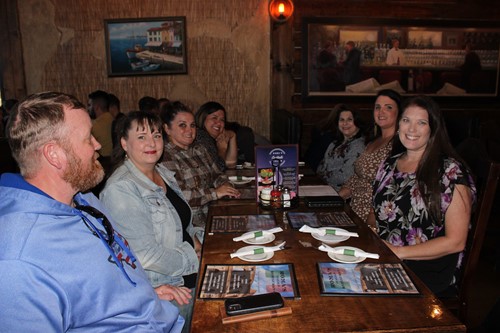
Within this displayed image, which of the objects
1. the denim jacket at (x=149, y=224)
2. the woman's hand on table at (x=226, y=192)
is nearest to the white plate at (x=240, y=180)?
the woman's hand on table at (x=226, y=192)

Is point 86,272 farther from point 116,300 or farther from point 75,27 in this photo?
point 75,27

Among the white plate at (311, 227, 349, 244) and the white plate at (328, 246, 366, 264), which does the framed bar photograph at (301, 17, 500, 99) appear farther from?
the white plate at (328, 246, 366, 264)

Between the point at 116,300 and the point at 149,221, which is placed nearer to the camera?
the point at 116,300

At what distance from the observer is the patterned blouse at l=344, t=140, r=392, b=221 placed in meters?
2.89

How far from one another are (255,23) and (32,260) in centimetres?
521

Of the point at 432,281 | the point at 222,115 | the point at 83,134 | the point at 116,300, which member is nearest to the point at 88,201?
the point at 83,134

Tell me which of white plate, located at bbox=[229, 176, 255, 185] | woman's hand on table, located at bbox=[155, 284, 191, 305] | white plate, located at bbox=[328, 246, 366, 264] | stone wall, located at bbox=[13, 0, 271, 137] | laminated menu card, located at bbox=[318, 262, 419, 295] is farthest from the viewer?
stone wall, located at bbox=[13, 0, 271, 137]

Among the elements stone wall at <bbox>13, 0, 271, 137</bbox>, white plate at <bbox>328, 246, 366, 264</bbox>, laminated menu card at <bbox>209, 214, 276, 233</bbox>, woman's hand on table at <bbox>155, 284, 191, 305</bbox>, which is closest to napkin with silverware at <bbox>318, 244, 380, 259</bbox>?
white plate at <bbox>328, 246, 366, 264</bbox>

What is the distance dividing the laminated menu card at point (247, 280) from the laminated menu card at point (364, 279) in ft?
0.39

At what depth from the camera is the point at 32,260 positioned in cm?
105

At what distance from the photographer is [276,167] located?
2461mm

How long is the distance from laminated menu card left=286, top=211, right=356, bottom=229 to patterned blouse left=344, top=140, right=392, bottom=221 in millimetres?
704

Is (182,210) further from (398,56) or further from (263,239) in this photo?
(398,56)

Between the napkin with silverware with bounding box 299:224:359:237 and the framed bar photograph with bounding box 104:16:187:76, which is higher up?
the framed bar photograph with bounding box 104:16:187:76
